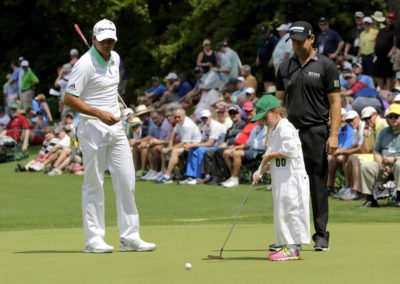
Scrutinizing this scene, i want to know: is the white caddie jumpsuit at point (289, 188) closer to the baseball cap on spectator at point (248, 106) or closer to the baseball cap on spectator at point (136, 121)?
the baseball cap on spectator at point (248, 106)

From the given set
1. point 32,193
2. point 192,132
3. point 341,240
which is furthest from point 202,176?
point 341,240

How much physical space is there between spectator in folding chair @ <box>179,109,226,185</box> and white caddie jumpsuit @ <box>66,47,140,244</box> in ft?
35.3

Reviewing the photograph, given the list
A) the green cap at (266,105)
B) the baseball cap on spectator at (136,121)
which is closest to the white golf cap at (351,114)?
the baseball cap on spectator at (136,121)

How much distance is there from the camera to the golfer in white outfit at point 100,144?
440 inches

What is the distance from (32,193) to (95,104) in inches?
416

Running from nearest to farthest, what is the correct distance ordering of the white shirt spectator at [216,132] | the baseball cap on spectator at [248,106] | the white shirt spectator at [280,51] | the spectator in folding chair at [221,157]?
the spectator in folding chair at [221,157], the baseball cap on spectator at [248,106], the white shirt spectator at [216,132], the white shirt spectator at [280,51]

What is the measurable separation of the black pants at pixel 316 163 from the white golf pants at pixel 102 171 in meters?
1.69

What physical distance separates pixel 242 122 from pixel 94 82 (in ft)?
36.0

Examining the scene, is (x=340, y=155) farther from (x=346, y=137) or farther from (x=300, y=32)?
(x=300, y=32)

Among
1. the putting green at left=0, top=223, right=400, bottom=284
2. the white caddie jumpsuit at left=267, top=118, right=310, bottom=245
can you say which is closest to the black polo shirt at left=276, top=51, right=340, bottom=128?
the white caddie jumpsuit at left=267, top=118, right=310, bottom=245

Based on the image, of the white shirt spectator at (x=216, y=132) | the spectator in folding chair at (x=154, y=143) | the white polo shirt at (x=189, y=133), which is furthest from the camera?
the spectator in folding chair at (x=154, y=143)

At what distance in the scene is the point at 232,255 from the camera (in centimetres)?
1076

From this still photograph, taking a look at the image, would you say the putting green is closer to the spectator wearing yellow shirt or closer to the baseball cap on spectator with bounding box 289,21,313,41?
the baseball cap on spectator with bounding box 289,21,313,41

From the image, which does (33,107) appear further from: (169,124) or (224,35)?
(169,124)
